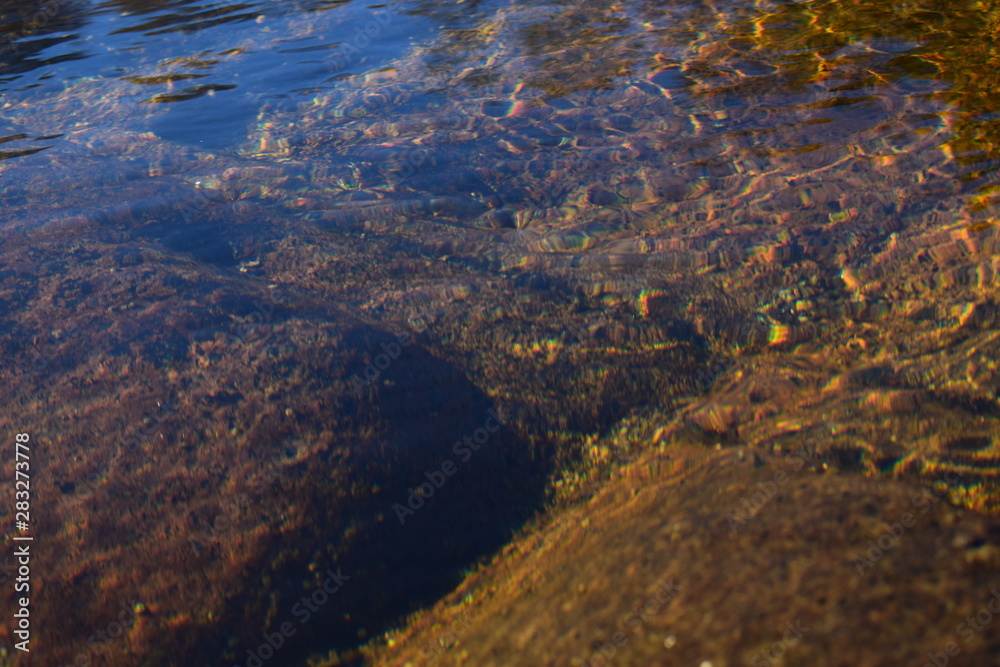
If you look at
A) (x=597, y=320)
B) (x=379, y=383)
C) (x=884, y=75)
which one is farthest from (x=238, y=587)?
(x=884, y=75)

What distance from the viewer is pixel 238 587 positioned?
8.54ft

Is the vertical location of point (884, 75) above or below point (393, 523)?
above

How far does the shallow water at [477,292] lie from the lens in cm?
275

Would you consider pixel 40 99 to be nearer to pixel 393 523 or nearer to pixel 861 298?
pixel 393 523

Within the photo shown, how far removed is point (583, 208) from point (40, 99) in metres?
7.59
